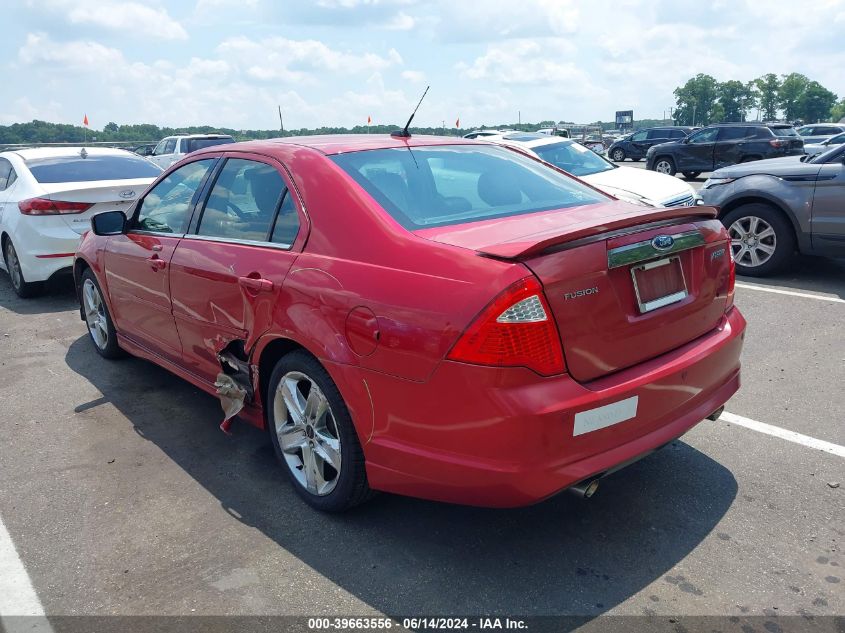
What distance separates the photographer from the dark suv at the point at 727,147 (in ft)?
66.7

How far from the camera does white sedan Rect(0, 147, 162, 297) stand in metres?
7.45

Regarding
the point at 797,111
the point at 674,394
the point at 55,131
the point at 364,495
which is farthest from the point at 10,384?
the point at 797,111

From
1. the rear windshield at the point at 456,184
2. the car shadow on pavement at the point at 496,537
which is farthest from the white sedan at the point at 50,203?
the rear windshield at the point at 456,184

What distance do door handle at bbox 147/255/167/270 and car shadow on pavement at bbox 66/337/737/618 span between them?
1.10 meters

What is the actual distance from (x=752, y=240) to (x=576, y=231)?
5.89 meters

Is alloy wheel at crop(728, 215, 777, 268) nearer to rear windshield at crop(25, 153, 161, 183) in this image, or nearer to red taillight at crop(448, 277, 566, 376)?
red taillight at crop(448, 277, 566, 376)

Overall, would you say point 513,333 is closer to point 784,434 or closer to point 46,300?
point 784,434

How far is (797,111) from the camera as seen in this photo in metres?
140

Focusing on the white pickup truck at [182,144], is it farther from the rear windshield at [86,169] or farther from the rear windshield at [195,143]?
the rear windshield at [86,169]

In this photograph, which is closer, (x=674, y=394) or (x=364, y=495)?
(x=674, y=394)

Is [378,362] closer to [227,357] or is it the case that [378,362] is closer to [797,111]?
[227,357]

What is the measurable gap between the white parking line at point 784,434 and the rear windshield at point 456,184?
5.16 ft

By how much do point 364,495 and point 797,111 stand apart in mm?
161492

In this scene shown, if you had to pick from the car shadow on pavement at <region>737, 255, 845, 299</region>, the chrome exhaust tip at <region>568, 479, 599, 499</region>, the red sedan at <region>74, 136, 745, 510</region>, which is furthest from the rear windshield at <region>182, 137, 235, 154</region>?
the chrome exhaust tip at <region>568, 479, 599, 499</region>
